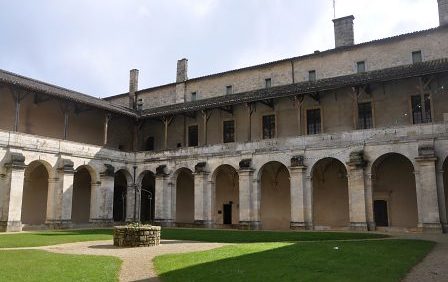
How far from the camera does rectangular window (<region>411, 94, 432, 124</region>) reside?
87.2ft

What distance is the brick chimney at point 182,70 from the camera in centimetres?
4131

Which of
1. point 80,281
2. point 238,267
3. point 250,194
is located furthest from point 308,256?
point 250,194

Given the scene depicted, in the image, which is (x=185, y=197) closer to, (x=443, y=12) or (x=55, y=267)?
(x=443, y=12)

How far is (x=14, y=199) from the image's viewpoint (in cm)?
2592

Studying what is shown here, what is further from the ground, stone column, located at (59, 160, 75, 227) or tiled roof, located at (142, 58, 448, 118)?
tiled roof, located at (142, 58, 448, 118)

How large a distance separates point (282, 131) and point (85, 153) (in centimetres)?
1466

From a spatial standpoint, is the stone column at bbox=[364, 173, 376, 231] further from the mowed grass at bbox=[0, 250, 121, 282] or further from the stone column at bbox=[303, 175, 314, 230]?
the mowed grass at bbox=[0, 250, 121, 282]

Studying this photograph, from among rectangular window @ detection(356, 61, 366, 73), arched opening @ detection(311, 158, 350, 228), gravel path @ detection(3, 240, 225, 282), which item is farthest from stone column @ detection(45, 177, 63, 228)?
rectangular window @ detection(356, 61, 366, 73)

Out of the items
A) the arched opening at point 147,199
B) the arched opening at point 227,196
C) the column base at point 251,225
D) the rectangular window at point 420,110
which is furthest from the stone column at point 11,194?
the rectangular window at point 420,110

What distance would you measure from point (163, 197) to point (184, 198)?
4.13 meters

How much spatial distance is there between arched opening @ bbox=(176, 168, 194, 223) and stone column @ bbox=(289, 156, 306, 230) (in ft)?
37.6

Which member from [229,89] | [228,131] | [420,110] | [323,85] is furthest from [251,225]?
[229,89]

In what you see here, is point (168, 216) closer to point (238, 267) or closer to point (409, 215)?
point (409, 215)

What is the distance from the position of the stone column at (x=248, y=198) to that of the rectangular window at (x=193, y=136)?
7061 millimetres
